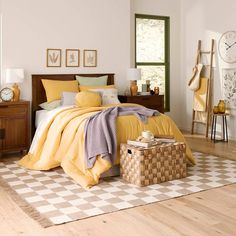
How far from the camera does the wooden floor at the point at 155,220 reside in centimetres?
292

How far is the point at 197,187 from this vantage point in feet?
13.3

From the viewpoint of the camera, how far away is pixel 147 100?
6887 millimetres

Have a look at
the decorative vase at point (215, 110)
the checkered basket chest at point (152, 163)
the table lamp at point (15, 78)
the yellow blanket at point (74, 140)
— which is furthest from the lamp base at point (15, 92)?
the decorative vase at point (215, 110)

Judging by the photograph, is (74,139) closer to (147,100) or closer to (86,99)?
(86,99)

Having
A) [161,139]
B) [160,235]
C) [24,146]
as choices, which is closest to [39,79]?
[24,146]

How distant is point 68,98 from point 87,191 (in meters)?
2.24

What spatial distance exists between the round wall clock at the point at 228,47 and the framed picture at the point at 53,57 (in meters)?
3.00

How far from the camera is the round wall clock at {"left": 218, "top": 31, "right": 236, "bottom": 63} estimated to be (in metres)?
6.76

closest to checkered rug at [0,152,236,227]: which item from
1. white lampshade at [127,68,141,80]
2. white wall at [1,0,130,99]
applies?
white wall at [1,0,130,99]

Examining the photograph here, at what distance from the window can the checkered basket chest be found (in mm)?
3475

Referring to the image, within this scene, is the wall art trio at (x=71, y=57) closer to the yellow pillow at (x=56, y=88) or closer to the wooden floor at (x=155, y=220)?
the yellow pillow at (x=56, y=88)

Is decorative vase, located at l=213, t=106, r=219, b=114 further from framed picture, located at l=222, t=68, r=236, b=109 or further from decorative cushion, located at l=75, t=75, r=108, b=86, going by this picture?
decorative cushion, located at l=75, t=75, r=108, b=86

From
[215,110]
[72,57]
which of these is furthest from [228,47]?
[72,57]

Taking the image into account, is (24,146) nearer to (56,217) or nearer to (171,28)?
(56,217)
